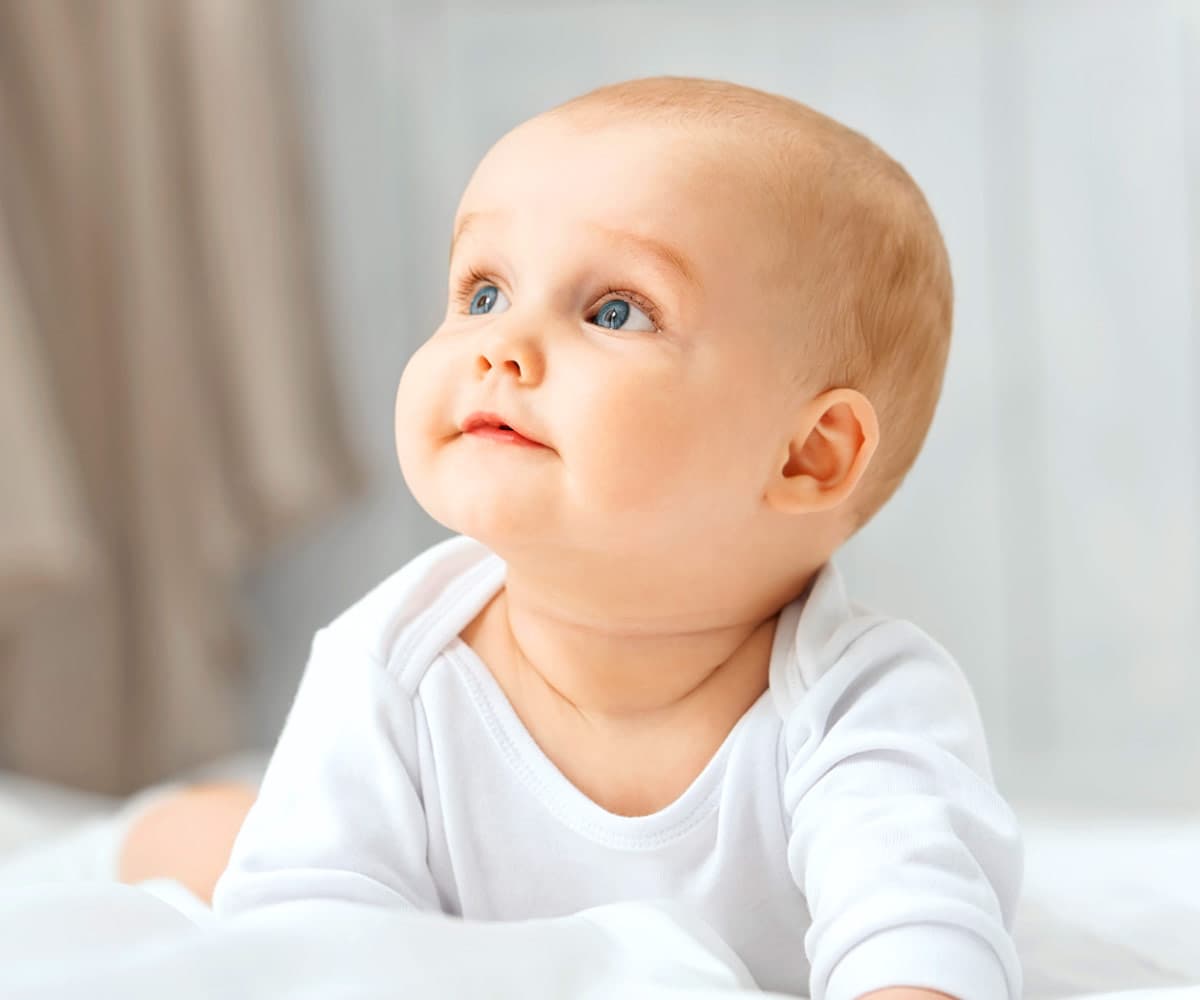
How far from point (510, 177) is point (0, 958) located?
0.47 m

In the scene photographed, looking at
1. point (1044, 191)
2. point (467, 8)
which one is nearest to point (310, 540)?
point (467, 8)

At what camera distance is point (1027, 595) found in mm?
2678

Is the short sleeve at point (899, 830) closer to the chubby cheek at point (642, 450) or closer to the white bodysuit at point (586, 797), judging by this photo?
the white bodysuit at point (586, 797)

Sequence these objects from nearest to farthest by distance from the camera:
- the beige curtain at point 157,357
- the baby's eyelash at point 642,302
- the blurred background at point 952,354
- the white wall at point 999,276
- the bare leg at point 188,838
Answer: the baby's eyelash at point 642,302
the bare leg at point 188,838
the beige curtain at point 157,357
the blurred background at point 952,354
the white wall at point 999,276

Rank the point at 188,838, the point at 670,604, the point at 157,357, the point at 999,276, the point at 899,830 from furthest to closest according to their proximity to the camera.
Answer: the point at 999,276, the point at 157,357, the point at 188,838, the point at 670,604, the point at 899,830

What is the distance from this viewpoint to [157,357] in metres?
2.42

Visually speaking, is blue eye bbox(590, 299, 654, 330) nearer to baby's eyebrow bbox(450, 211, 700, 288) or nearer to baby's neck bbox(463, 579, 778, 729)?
baby's eyebrow bbox(450, 211, 700, 288)

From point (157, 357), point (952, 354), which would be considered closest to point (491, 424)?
point (157, 357)

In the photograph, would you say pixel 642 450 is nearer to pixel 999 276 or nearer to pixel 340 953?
pixel 340 953

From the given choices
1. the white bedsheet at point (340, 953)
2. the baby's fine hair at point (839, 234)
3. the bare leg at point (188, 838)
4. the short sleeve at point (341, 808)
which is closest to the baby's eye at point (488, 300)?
the baby's fine hair at point (839, 234)

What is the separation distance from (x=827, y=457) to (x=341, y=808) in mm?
341

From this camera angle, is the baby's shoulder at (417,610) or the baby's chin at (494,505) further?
the baby's shoulder at (417,610)

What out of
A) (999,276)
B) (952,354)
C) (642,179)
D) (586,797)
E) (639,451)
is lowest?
(952,354)

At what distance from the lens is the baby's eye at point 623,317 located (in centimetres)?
84
